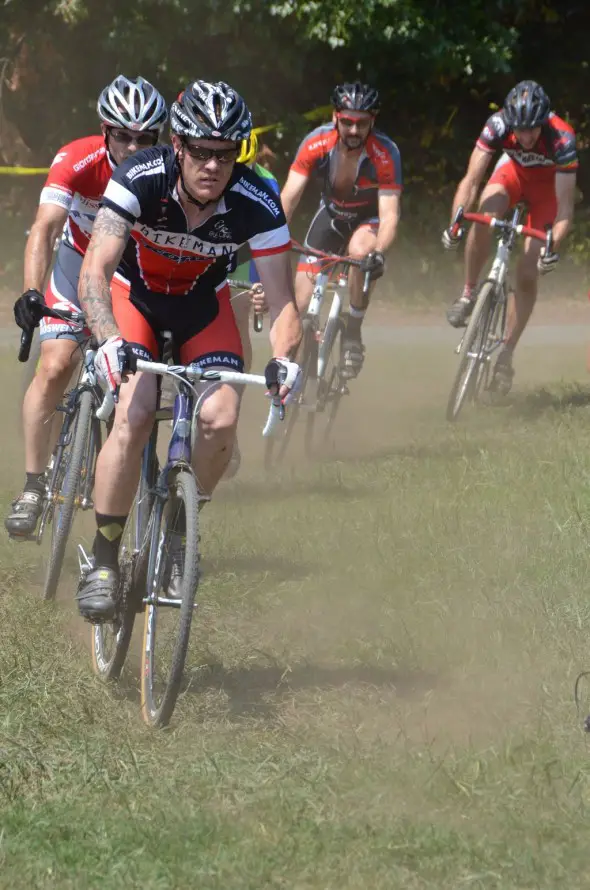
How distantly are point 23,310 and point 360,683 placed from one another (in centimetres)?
206

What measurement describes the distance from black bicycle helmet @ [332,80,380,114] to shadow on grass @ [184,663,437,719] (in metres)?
5.16

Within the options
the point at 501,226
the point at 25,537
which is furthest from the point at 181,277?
the point at 501,226

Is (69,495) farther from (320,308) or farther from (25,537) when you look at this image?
(320,308)

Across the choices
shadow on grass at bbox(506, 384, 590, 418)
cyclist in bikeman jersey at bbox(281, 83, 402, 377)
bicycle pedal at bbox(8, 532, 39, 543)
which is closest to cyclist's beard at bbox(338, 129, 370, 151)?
cyclist in bikeman jersey at bbox(281, 83, 402, 377)

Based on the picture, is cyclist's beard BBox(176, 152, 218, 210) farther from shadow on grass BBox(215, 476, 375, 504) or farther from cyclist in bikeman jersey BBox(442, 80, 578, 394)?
cyclist in bikeman jersey BBox(442, 80, 578, 394)

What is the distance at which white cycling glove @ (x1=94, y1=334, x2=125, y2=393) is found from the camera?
504 centimetres

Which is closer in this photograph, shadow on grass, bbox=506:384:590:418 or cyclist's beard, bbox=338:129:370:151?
cyclist's beard, bbox=338:129:370:151

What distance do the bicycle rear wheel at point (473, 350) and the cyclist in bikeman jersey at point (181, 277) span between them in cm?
531

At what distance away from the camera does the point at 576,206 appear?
21.5 m

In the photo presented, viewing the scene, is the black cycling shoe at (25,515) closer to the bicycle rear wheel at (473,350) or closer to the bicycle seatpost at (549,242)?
the bicycle rear wheel at (473,350)

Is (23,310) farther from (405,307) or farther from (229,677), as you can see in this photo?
(405,307)

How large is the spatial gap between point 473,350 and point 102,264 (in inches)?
247

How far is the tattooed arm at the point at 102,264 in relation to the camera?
5508mm

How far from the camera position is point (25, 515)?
743cm
